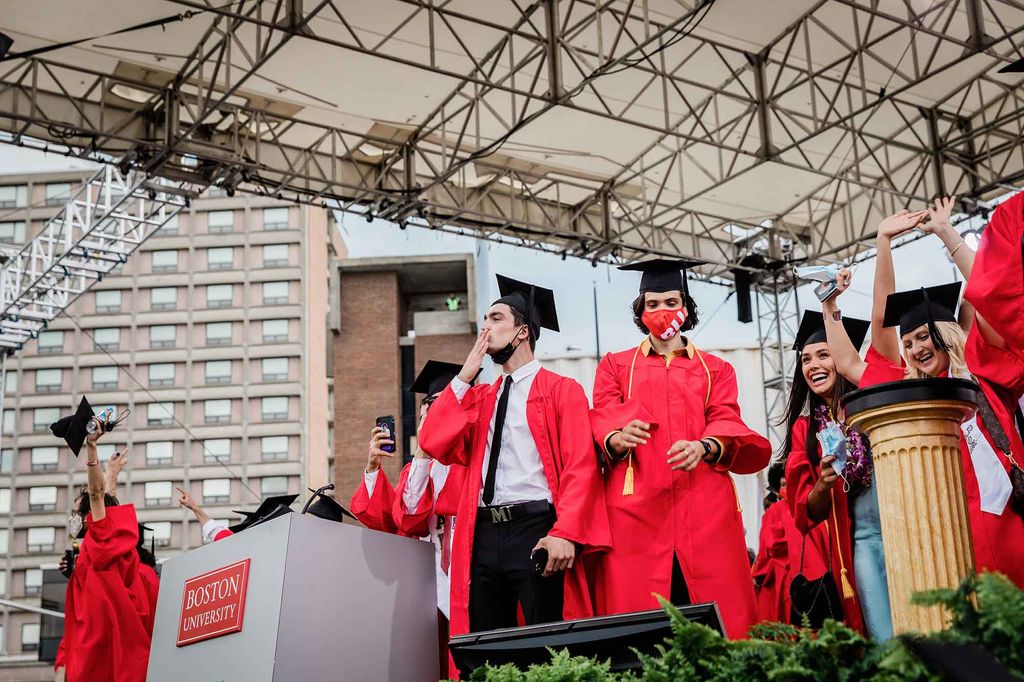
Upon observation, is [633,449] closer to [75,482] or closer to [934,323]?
[934,323]

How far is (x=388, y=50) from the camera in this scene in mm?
10820

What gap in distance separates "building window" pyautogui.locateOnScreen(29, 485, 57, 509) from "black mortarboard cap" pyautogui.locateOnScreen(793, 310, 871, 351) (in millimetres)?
59243

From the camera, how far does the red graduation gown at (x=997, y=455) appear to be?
3.15m

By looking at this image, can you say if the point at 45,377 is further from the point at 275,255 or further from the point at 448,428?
the point at 448,428

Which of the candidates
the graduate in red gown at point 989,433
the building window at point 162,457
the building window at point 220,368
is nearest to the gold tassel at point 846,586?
the graduate in red gown at point 989,433

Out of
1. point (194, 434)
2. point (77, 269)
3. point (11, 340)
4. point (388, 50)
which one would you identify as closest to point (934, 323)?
point (388, 50)

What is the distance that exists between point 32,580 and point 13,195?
71.3 ft

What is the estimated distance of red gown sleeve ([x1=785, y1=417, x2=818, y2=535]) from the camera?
162 inches

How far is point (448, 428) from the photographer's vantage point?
155 inches

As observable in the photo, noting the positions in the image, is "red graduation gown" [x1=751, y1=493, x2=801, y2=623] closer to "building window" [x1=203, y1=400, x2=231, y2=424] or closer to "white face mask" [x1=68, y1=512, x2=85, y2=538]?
"white face mask" [x1=68, y1=512, x2=85, y2=538]

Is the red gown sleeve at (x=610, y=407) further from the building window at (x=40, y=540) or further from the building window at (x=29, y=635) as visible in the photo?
the building window at (x=40, y=540)

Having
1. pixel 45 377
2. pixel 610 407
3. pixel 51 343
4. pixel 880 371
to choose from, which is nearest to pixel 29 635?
pixel 45 377

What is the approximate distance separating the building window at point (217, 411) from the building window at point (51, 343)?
945 centimetres

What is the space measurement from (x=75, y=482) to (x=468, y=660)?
6073cm
